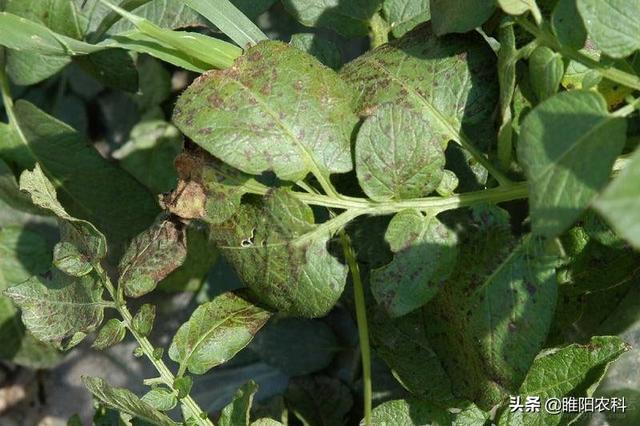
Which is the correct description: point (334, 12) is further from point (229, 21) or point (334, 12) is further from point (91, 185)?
point (91, 185)

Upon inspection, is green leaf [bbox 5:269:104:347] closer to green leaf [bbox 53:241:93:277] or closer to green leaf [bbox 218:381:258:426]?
green leaf [bbox 53:241:93:277]

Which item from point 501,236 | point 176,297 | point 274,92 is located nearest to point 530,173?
point 501,236

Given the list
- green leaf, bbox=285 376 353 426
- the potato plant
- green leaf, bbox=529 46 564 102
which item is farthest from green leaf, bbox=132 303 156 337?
green leaf, bbox=529 46 564 102

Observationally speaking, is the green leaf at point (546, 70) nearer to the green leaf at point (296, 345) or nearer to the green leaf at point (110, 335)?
the green leaf at point (110, 335)

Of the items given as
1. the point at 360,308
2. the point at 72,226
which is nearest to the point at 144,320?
the point at 72,226

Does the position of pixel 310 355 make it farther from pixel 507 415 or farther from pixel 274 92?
pixel 274 92

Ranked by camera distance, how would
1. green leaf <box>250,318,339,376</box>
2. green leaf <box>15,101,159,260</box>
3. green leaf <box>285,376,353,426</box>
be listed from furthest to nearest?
green leaf <box>250,318,339,376</box>
green leaf <box>285,376,353,426</box>
green leaf <box>15,101,159,260</box>

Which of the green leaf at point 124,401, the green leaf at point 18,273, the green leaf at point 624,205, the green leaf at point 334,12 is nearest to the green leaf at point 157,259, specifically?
the green leaf at point 124,401
